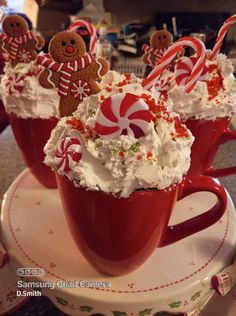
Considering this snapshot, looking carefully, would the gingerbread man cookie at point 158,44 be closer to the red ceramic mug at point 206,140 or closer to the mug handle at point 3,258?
the red ceramic mug at point 206,140

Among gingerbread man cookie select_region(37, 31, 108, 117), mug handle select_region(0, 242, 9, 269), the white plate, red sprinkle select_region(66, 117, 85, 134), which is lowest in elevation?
mug handle select_region(0, 242, 9, 269)

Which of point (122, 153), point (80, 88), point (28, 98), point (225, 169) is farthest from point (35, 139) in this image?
point (225, 169)

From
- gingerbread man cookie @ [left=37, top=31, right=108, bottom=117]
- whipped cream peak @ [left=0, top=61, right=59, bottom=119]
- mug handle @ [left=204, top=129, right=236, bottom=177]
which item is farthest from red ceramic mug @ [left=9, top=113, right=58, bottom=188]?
mug handle @ [left=204, top=129, right=236, bottom=177]

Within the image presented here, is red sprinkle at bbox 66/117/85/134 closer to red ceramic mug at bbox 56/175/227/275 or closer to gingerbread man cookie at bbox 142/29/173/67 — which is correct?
red ceramic mug at bbox 56/175/227/275

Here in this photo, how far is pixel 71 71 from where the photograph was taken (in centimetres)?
58

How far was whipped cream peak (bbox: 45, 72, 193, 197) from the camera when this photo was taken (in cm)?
48

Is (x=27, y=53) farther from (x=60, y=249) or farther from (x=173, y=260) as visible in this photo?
(x=173, y=260)

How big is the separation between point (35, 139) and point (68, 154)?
0.85 feet

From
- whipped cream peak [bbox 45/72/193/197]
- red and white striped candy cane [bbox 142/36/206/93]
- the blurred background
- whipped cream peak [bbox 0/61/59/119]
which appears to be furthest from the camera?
the blurred background

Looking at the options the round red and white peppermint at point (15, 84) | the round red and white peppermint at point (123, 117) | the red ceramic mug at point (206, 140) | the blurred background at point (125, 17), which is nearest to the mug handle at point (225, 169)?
the red ceramic mug at point (206, 140)

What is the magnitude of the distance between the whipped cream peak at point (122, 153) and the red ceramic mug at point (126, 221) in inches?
0.7

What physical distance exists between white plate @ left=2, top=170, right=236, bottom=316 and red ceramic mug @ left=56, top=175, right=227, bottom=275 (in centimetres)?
3

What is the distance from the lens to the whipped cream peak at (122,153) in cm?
48

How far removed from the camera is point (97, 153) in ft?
1.64
